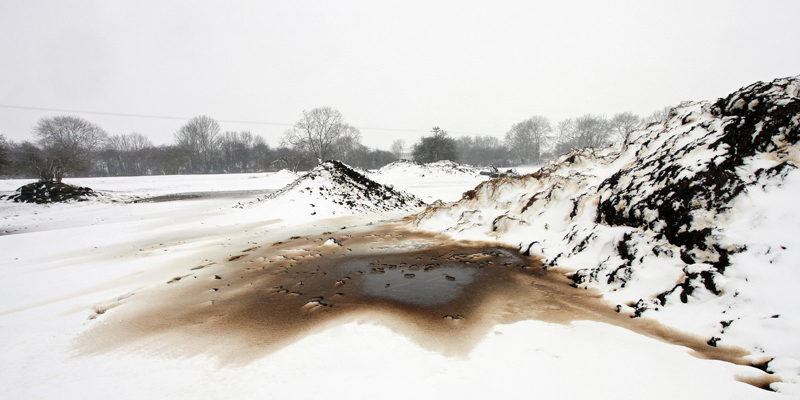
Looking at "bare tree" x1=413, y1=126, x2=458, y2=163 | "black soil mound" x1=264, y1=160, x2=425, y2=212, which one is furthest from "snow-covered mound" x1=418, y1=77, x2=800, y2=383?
"bare tree" x1=413, y1=126, x2=458, y2=163

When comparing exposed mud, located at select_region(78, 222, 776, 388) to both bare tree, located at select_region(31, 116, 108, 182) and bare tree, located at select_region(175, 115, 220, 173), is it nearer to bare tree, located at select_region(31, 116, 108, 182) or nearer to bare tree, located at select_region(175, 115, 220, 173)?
bare tree, located at select_region(31, 116, 108, 182)

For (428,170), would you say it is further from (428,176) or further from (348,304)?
(348,304)

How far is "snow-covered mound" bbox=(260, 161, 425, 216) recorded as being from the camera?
11906 mm

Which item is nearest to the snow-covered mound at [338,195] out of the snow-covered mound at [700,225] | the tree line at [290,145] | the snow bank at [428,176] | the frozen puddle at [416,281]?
the snow-covered mound at [700,225]

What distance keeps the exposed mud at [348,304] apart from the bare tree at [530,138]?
65.0m

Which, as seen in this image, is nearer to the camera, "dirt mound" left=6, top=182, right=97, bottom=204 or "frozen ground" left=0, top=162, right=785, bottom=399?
"frozen ground" left=0, top=162, right=785, bottom=399

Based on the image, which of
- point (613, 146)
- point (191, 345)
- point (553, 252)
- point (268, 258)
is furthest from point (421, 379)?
point (613, 146)

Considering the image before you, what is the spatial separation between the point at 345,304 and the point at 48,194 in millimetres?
21869

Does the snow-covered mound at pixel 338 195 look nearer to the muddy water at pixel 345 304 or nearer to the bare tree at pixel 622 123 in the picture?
the muddy water at pixel 345 304

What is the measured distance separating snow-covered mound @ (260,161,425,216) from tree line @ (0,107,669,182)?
98.7ft

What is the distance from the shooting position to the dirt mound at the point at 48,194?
1590 cm

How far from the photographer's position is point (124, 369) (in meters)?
2.62

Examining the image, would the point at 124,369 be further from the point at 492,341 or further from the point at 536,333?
the point at 536,333

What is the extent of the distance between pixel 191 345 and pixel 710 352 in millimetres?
4477
